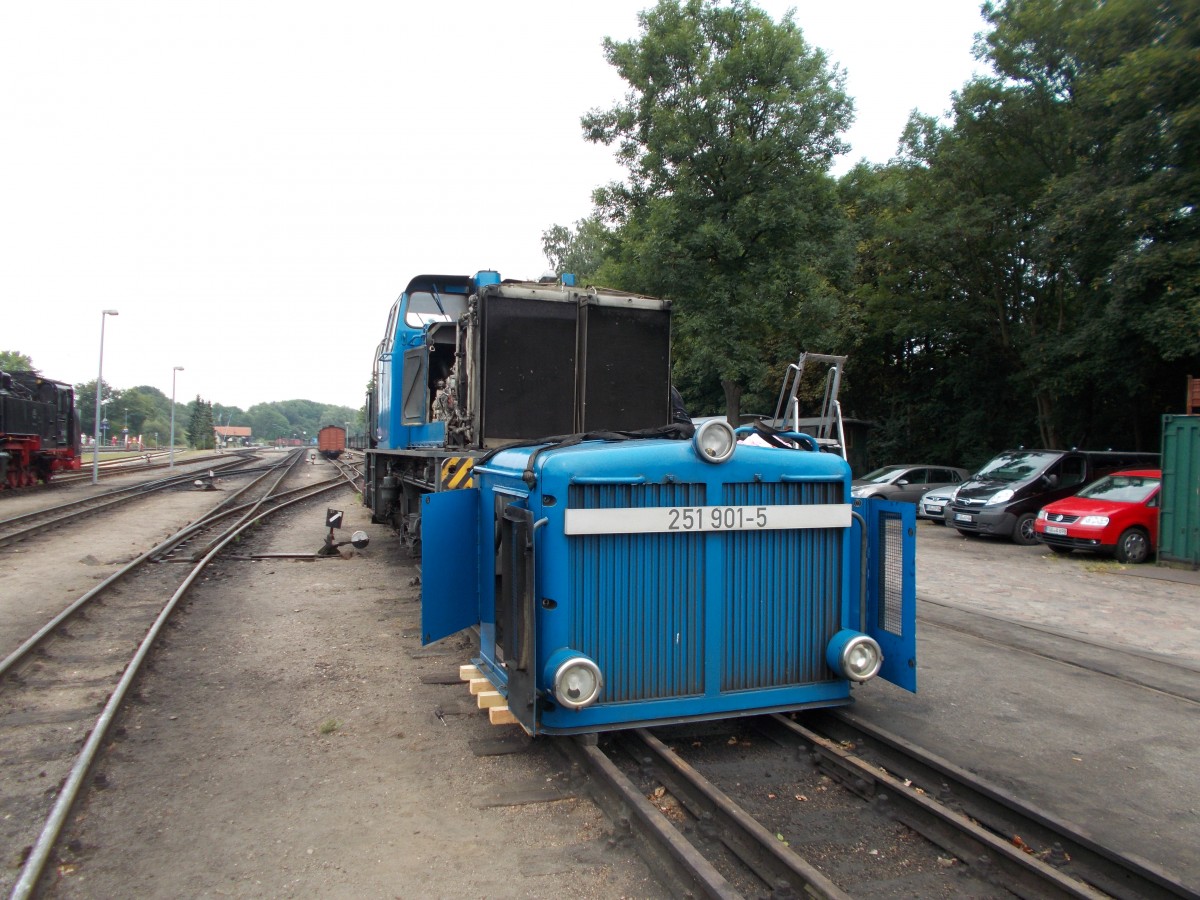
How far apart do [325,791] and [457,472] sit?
2.52 m

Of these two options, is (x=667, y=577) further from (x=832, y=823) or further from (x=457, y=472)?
(x=457, y=472)

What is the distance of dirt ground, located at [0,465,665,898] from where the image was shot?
321 cm

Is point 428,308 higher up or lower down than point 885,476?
higher up

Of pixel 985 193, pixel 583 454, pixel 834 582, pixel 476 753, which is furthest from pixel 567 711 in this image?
pixel 985 193

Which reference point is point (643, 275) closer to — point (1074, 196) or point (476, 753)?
point (1074, 196)

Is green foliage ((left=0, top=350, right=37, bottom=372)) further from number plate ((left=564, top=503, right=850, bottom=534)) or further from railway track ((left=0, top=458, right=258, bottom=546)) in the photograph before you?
number plate ((left=564, top=503, right=850, bottom=534))

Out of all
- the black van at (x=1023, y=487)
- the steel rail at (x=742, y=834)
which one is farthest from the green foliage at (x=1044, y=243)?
the steel rail at (x=742, y=834)

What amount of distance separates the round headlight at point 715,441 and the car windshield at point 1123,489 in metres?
11.7

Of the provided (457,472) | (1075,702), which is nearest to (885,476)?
(1075,702)

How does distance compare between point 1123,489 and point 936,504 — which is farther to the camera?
point 936,504

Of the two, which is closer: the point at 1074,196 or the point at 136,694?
the point at 136,694

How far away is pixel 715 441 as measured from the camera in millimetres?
4125

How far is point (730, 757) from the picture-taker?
424 cm

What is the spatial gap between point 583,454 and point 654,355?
320cm
